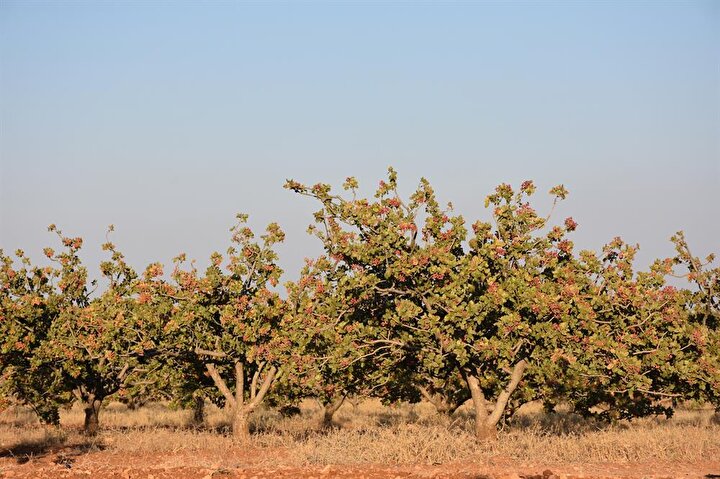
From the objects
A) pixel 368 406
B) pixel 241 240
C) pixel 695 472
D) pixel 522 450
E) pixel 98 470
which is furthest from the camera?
pixel 368 406

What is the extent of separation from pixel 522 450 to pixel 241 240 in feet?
35.0

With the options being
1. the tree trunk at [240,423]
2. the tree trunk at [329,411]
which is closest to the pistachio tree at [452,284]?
the tree trunk at [240,423]

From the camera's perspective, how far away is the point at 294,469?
17422 millimetres

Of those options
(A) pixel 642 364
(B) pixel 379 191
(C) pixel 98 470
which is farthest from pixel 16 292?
(A) pixel 642 364

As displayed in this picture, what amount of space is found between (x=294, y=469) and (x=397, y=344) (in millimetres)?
5394

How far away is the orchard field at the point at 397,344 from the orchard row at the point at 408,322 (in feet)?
0.20

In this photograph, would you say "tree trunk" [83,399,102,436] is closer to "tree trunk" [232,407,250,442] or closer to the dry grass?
the dry grass

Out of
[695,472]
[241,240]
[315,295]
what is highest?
[241,240]

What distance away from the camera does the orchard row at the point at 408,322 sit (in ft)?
65.1

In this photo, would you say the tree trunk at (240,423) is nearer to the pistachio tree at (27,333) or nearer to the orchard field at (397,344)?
the orchard field at (397,344)

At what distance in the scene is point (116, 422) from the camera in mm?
36344

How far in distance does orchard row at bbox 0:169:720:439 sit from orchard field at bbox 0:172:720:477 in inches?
2.4

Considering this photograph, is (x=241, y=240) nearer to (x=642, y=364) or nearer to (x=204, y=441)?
(x=204, y=441)

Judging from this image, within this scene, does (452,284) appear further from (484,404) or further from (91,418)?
(91,418)
